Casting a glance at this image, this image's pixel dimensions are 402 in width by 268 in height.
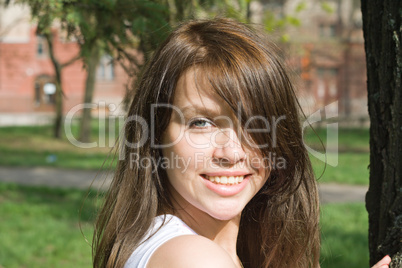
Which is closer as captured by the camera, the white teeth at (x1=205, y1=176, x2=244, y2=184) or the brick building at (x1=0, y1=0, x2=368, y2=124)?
the white teeth at (x1=205, y1=176, x2=244, y2=184)

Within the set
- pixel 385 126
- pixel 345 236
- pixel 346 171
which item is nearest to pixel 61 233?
pixel 345 236

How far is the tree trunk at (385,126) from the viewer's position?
6.11 ft

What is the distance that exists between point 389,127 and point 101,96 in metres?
31.0

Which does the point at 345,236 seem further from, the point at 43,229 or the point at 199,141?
the point at 199,141

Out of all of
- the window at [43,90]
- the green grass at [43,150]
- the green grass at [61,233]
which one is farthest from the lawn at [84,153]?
Answer: the window at [43,90]

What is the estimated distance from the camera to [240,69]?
5.28ft

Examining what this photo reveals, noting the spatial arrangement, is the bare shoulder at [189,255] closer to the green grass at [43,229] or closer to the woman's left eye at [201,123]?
the woman's left eye at [201,123]

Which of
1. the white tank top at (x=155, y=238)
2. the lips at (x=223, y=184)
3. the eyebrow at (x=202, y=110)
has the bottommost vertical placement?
the white tank top at (x=155, y=238)

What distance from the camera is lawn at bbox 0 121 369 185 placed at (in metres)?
10.5

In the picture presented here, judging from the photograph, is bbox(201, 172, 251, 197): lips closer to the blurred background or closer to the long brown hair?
the long brown hair

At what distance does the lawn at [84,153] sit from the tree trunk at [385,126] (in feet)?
19.0

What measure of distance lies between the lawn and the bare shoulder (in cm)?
656

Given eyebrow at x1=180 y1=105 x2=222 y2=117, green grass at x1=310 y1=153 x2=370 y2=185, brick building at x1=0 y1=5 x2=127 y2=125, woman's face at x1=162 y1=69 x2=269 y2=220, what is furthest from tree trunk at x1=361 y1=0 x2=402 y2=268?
brick building at x1=0 y1=5 x2=127 y2=125

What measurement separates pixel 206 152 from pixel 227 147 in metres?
0.07
